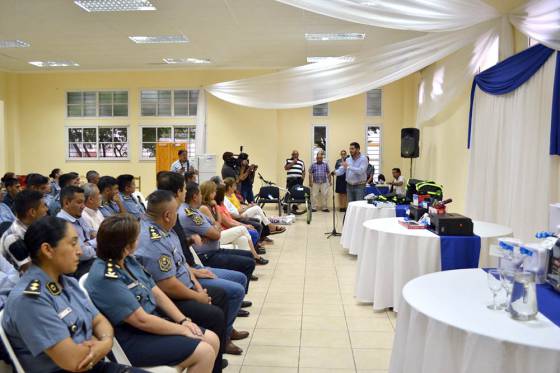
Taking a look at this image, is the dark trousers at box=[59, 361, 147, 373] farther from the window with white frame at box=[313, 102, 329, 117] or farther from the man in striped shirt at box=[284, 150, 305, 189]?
the window with white frame at box=[313, 102, 329, 117]

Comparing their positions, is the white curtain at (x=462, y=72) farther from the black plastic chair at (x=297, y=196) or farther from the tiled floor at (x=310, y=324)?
the black plastic chair at (x=297, y=196)

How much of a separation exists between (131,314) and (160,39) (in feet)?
25.5

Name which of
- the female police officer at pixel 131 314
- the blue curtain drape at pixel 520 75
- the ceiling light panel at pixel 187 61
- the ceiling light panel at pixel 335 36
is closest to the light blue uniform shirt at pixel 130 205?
the female police officer at pixel 131 314

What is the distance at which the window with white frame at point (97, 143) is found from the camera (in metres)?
11.8

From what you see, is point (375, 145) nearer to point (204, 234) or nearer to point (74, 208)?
point (204, 234)

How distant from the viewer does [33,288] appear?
1585mm

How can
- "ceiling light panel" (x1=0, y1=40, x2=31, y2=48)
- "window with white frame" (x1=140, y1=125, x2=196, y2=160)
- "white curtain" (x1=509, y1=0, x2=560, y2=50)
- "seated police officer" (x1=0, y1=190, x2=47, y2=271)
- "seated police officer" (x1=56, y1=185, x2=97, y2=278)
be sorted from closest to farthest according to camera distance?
"seated police officer" (x1=0, y1=190, x2=47, y2=271) → "white curtain" (x1=509, y1=0, x2=560, y2=50) → "seated police officer" (x1=56, y1=185, x2=97, y2=278) → "ceiling light panel" (x1=0, y1=40, x2=31, y2=48) → "window with white frame" (x1=140, y1=125, x2=196, y2=160)

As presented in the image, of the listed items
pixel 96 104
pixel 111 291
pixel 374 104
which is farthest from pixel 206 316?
pixel 96 104

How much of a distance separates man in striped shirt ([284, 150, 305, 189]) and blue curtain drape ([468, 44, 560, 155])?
17.6 feet

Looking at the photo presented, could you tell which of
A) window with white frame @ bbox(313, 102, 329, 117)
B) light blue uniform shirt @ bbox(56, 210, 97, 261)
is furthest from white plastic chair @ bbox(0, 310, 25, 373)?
window with white frame @ bbox(313, 102, 329, 117)

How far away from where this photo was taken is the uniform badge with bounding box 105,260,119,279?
1970 mm

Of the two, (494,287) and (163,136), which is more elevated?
(163,136)

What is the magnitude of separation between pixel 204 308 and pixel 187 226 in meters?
1.21

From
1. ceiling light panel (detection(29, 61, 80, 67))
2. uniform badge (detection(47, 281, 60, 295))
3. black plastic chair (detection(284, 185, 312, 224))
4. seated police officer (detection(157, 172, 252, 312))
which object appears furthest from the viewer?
ceiling light panel (detection(29, 61, 80, 67))
